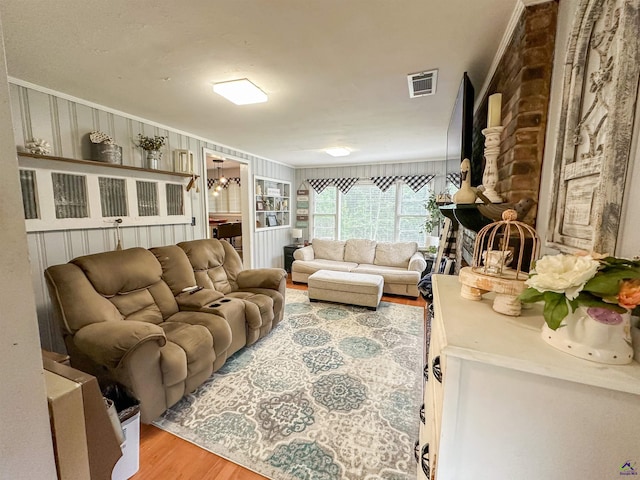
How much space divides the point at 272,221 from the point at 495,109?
438 cm

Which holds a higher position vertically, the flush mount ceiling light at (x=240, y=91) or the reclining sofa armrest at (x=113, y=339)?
the flush mount ceiling light at (x=240, y=91)

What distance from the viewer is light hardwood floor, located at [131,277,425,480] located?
4.62 feet

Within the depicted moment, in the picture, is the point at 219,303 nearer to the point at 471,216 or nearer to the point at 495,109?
the point at 471,216

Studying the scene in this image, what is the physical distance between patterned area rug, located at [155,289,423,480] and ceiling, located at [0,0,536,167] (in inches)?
91.8

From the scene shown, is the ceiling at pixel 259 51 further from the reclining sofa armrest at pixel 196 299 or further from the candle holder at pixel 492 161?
the reclining sofa armrest at pixel 196 299

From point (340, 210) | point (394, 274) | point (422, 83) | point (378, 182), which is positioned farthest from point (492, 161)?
point (340, 210)

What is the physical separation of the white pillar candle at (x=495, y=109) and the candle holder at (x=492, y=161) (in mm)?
32

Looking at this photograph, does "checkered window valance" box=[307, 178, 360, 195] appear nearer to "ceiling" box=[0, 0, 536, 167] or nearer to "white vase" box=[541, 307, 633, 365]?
"ceiling" box=[0, 0, 536, 167]

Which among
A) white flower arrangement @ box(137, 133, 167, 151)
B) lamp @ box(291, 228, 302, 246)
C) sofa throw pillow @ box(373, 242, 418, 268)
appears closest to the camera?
white flower arrangement @ box(137, 133, 167, 151)

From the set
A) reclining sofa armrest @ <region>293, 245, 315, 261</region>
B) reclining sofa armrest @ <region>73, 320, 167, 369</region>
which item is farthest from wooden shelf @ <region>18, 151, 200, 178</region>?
reclining sofa armrest @ <region>293, 245, 315, 261</region>

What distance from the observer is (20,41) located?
1.53 metres

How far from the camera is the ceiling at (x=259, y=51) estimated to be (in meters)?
1.30

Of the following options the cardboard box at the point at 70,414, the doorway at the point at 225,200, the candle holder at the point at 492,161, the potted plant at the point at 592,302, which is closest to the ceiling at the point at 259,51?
the candle holder at the point at 492,161

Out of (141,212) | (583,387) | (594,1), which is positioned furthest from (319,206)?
(583,387)
